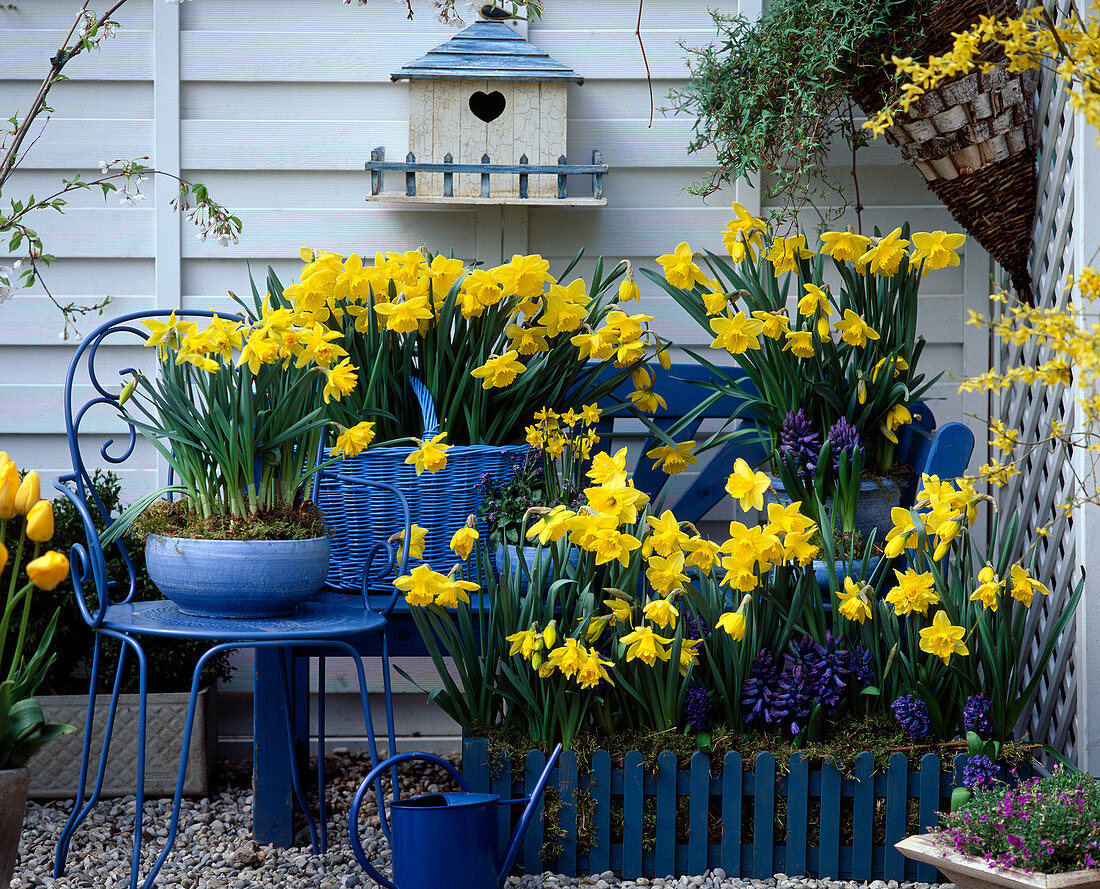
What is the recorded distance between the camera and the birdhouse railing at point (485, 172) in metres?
2.49

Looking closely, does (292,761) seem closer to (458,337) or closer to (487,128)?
(458,337)

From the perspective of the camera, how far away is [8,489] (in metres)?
1.38

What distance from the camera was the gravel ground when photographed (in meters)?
1.87

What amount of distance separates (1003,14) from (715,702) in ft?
5.19

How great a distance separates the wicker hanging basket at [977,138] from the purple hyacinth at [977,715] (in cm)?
110

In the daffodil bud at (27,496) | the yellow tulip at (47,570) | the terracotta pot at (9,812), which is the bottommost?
the terracotta pot at (9,812)

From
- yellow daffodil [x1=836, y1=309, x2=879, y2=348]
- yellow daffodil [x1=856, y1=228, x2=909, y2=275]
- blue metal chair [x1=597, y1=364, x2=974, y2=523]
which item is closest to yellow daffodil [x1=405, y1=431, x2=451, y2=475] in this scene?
blue metal chair [x1=597, y1=364, x2=974, y2=523]

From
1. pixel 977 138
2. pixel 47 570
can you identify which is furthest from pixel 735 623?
pixel 977 138

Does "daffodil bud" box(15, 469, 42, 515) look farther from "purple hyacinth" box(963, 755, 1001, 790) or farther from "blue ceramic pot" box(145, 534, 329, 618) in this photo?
"purple hyacinth" box(963, 755, 1001, 790)

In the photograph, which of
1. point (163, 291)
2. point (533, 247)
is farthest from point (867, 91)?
point (163, 291)

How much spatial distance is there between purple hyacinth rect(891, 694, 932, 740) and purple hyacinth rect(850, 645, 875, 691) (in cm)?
7

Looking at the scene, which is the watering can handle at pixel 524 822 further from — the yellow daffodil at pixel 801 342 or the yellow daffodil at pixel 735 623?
the yellow daffodil at pixel 801 342

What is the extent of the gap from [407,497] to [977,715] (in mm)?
1163

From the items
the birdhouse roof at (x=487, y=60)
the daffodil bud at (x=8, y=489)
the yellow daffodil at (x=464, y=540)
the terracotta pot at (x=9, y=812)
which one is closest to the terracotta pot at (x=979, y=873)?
the yellow daffodil at (x=464, y=540)
